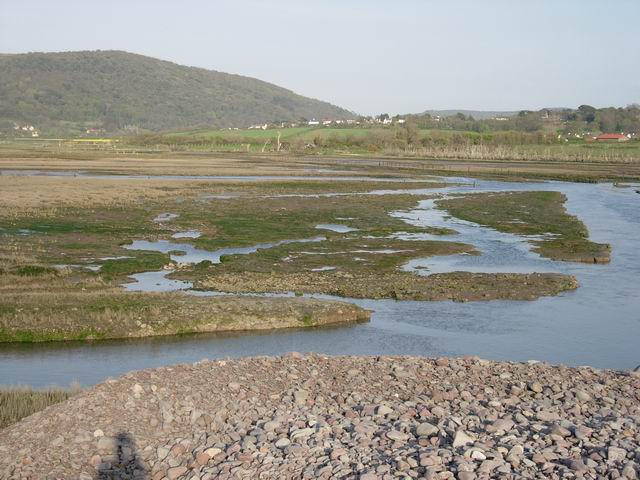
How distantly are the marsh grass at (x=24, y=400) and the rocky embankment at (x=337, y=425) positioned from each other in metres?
1.26

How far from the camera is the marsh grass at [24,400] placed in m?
14.0

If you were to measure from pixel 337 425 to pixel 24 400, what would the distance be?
5.90m

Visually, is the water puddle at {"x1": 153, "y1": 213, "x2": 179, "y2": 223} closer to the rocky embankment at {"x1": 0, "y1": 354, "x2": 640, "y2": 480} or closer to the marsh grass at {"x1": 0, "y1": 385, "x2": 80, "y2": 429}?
the marsh grass at {"x1": 0, "y1": 385, "x2": 80, "y2": 429}

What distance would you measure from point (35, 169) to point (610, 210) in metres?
56.9

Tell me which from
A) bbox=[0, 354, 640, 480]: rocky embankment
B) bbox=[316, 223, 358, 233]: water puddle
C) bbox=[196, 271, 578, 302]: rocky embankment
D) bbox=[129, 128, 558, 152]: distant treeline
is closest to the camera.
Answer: bbox=[0, 354, 640, 480]: rocky embankment

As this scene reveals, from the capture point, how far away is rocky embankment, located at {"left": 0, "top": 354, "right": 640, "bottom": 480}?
10516 mm

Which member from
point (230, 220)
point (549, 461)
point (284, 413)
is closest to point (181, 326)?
point (284, 413)

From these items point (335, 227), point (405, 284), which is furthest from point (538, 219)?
point (405, 284)

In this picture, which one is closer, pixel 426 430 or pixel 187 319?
pixel 426 430

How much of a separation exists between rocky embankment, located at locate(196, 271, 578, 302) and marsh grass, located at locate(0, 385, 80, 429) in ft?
40.2

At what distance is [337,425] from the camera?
12.2 meters

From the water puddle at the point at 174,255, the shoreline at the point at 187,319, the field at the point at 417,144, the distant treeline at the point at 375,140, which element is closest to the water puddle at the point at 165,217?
the water puddle at the point at 174,255

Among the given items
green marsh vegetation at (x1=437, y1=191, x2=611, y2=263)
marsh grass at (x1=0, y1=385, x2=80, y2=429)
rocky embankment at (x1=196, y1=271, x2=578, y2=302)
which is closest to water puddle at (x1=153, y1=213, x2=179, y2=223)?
rocky embankment at (x1=196, y1=271, x2=578, y2=302)

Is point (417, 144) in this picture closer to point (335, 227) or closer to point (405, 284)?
point (335, 227)
